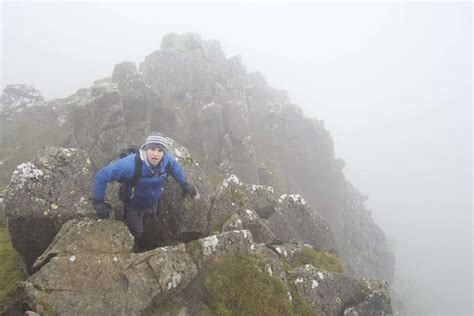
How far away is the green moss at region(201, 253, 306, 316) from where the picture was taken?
33.8 ft

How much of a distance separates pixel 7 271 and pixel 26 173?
3.44m

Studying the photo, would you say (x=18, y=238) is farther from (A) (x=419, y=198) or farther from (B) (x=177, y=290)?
(A) (x=419, y=198)

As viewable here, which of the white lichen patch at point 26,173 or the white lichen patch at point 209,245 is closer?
the white lichen patch at point 209,245

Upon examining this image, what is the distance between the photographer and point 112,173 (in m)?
10.9

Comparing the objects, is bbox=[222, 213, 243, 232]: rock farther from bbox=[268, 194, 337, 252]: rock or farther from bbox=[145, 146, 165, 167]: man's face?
bbox=[145, 146, 165, 167]: man's face

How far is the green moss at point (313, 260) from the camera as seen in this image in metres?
15.1

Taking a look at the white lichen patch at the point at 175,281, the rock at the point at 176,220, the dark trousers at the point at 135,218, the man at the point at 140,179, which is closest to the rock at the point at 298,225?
the rock at the point at 176,220

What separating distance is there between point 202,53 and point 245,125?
1976cm

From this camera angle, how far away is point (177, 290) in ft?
34.3

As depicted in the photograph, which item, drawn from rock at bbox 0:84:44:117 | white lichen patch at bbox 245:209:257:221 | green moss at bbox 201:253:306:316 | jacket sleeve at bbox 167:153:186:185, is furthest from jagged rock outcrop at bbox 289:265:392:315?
rock at bbox 0:84:44:117

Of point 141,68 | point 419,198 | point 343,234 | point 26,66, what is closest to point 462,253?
point 419,198

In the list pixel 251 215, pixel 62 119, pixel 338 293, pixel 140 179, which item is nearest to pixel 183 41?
pixel 62 119

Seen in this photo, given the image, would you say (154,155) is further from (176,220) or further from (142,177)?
(176,220)

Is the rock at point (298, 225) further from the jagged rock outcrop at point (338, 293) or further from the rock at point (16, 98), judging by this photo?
the rock at point (16, 98)
